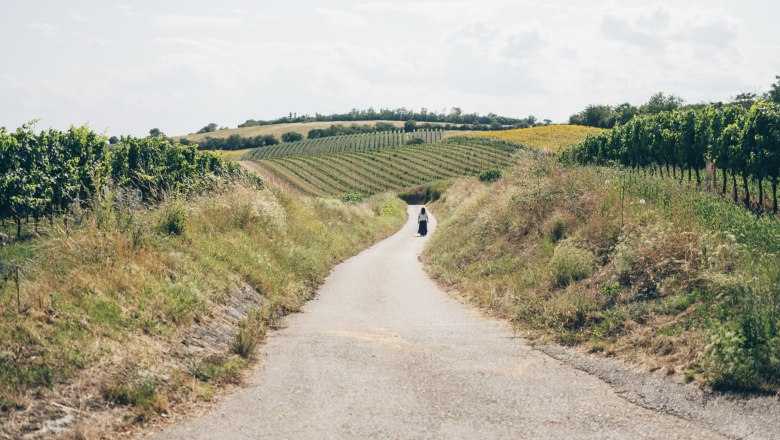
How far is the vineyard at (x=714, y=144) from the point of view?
19766 mm

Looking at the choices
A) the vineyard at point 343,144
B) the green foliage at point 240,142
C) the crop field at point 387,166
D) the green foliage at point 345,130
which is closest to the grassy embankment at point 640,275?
the crop field at point 387,166

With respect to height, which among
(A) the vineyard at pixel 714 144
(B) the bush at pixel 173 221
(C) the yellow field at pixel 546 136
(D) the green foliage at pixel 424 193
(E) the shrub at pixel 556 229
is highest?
(C) the yellow field at pixel 546 136

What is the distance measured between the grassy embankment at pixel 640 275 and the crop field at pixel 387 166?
5913 centimetres

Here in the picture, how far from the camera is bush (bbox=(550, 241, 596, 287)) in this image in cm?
1120

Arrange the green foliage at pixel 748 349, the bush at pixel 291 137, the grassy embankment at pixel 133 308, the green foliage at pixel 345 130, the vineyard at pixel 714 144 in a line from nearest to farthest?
the grassy embankment at pixel 133 308, the green foliage at pixel 748 349, the vineyard at pixel 714 144, the bush at pixel 291 137, the green foliage at pixel 345 130

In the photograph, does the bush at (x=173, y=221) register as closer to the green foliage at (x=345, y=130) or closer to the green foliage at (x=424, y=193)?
the green foliage at (x=424, y=193)

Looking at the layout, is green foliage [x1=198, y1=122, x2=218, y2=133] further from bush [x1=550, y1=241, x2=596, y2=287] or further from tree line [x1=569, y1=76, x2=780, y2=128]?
bush [x1=550, y1=241, x2=596, y2=287]

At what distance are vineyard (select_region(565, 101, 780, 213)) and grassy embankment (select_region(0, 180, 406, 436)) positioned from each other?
13256 millimetres

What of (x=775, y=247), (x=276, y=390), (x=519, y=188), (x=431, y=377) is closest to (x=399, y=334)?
(x=431, y=377)

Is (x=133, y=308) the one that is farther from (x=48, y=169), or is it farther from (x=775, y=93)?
(x=775, y=93)

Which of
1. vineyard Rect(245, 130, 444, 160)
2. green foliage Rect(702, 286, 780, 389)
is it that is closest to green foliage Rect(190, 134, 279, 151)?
vineyard Rect(245, 130, 444, 160)

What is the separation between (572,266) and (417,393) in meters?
5.76

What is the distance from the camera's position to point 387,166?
89875 mm

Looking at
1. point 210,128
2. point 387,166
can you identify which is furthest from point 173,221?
point 210,128
